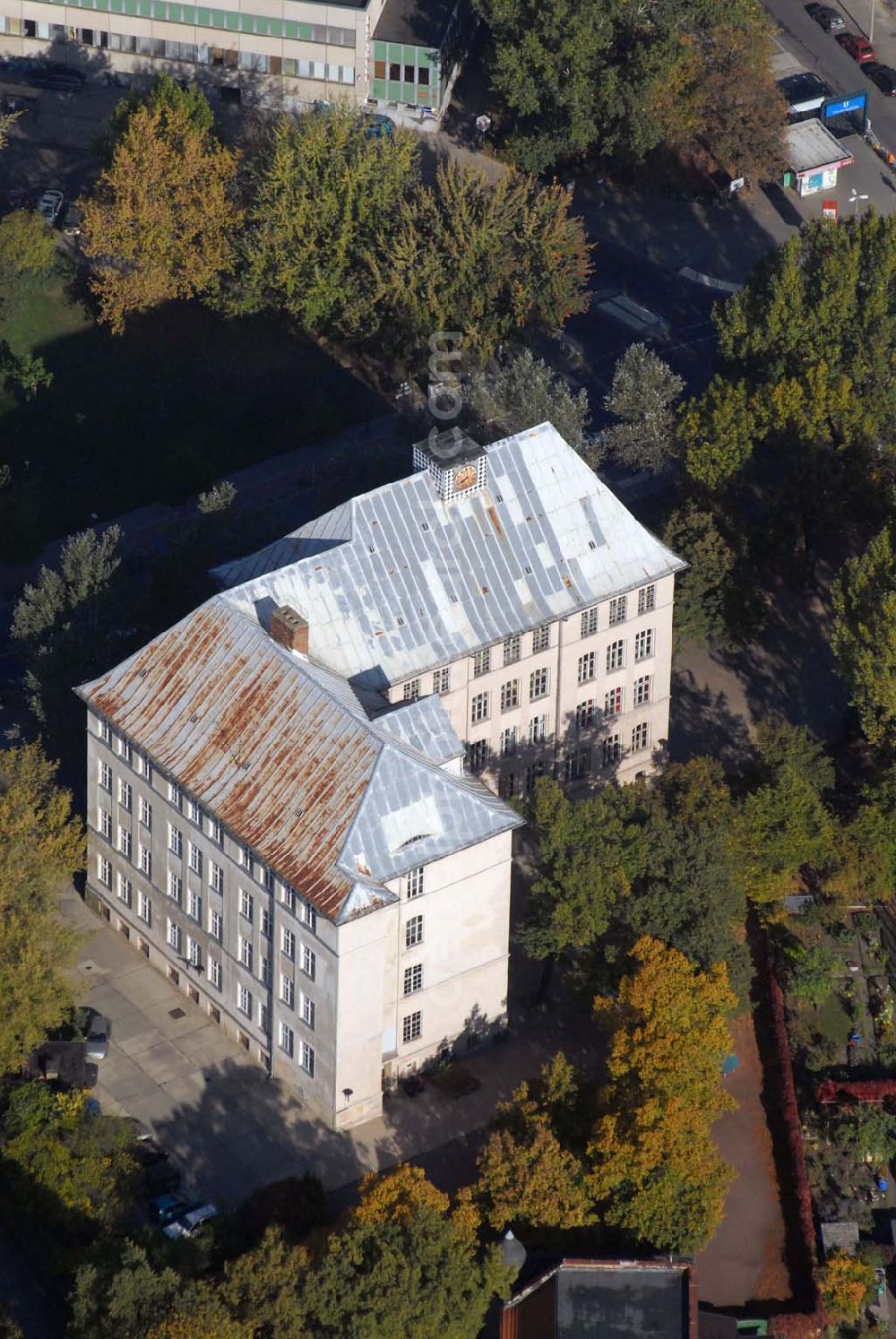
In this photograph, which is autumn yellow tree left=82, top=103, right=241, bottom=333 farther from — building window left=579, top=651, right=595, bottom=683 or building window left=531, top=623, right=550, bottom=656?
building window left=531, top=623, right=550, bottom=656

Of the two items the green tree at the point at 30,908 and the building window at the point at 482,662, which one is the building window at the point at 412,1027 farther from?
the building window at the point at 482,662

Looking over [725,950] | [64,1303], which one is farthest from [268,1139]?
[725,950]

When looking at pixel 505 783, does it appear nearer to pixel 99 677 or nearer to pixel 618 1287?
pixel 99 677

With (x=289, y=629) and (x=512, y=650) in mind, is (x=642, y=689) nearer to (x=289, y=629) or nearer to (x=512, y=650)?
(x=512, y=650)

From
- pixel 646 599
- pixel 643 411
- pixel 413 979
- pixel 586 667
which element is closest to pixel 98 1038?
pixel 413 979

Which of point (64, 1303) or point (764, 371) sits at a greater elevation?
point (764, 371)

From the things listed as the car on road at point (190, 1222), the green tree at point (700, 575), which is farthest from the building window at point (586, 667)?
the car on road at point (190, 1222)
